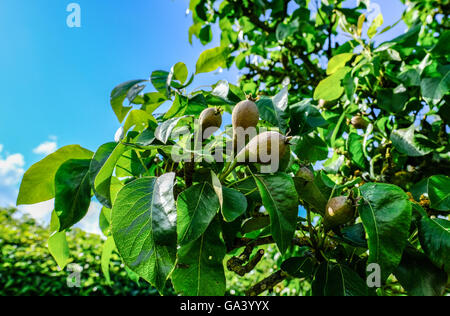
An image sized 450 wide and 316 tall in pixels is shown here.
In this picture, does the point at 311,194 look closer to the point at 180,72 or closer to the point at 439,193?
the point at 439,193

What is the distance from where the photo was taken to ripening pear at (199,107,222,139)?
0.66 meters

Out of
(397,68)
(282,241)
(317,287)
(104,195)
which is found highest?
(397,68)

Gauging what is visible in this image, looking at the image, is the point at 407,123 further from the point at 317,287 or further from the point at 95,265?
the point at 95,265

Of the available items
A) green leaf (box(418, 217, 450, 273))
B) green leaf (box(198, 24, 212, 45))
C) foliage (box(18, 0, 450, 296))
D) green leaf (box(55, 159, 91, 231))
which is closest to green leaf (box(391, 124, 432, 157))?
foliage (box(18, 0, 450, 296))

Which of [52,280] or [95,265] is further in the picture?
[95,265]

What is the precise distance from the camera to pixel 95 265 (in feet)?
11.7

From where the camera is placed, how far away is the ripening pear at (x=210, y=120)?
25.9 inches

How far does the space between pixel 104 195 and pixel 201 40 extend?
2031 mm

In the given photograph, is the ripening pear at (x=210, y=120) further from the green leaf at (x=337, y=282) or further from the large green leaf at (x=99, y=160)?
the green leaf at (x=337, y=282)

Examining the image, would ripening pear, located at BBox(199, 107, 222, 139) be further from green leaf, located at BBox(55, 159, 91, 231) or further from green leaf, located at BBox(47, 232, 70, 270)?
green leaf, located at BBox(47, 232, 70, 270)

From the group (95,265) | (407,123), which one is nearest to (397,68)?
(407,123)

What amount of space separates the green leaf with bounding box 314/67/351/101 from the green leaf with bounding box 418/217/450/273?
74cm

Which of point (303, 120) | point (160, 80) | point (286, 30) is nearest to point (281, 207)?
point (303, 120)
